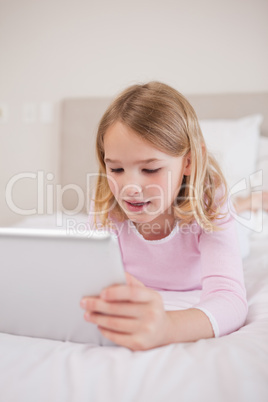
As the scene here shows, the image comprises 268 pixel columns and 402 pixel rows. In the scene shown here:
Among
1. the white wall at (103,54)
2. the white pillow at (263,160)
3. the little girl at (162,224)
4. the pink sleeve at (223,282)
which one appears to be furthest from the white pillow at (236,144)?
the pink sleeve at (223,282)

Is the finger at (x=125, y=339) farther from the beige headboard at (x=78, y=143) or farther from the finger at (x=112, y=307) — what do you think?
the beige headboard at (x=78, y=143)

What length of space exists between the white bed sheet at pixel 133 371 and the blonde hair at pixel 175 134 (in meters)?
0.34

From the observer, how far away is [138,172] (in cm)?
77

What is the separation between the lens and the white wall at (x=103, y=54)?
6.85 ft

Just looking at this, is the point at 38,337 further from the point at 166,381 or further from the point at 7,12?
the point at 7,12

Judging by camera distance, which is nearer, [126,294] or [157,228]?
[126,294]

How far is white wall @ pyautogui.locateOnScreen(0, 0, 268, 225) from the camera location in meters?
2.09

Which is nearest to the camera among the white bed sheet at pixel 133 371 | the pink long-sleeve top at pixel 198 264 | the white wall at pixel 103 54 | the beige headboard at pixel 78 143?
the white bed sheet at pixel 133 371

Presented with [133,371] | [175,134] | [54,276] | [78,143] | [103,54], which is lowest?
[78,143]

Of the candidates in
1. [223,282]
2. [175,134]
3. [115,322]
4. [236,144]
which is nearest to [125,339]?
[115,322]

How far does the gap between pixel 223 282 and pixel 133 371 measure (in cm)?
30

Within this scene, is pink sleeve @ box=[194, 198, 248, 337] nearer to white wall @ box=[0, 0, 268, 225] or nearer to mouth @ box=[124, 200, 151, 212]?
mouth @ box=[124, 200, 151, 212]

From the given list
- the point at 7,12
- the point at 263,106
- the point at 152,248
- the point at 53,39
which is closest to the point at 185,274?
the point at 152,248

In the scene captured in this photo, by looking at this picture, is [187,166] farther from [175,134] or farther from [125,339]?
[125,339]
